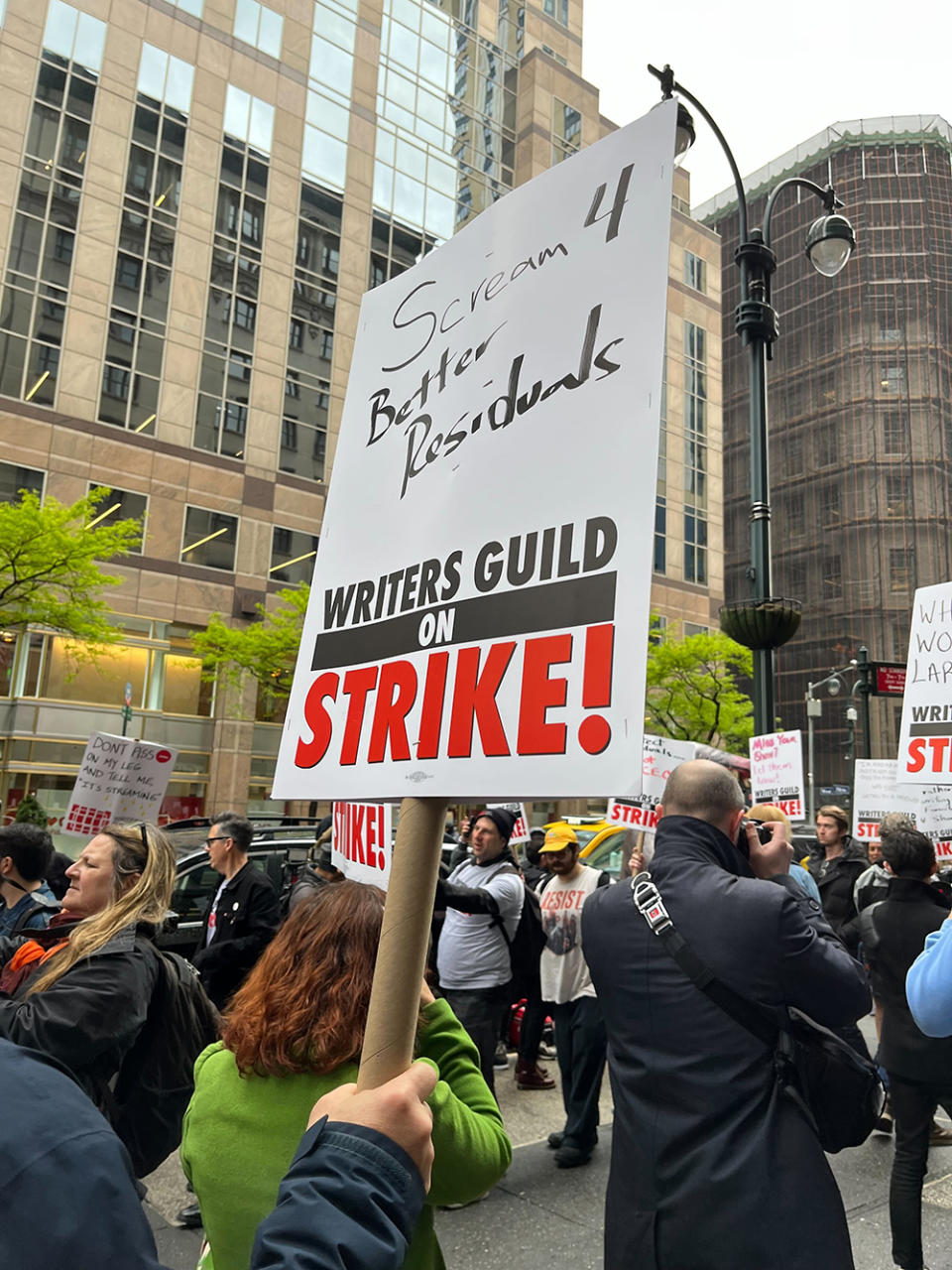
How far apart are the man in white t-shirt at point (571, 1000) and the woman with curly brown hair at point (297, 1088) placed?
3.41 m

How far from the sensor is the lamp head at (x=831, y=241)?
8.64 meters

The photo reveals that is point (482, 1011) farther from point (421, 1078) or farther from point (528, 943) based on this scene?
point (421, 1078)

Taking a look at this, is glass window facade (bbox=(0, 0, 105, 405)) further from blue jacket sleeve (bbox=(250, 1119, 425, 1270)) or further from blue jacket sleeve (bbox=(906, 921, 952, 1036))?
blue jacket sleeve (bbox=(250, 1119, 425, 1270))

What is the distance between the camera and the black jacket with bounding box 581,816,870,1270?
228cm

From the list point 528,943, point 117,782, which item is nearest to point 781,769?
point 528,943

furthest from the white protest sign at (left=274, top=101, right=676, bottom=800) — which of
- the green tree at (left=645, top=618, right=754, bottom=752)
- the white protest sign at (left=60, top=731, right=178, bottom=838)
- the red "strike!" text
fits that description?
the green tree at (left=645, top=618, right=754, bottom=752)

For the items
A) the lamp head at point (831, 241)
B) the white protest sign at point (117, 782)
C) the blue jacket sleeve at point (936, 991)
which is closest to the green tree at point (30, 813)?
the white protest sign at point (117, 782)

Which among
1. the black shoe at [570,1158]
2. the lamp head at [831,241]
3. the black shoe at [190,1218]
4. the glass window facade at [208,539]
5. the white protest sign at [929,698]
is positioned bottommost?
the black shoe at [190,1218]

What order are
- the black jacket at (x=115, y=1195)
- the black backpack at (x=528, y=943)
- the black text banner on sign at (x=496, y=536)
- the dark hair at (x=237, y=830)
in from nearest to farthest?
the black jacket at (x=115, y=1195)
the black text banner on sign at (x=496, y=536)
the dark hair at (x=237, y=830)
the black backpack at (x=528, y=943)

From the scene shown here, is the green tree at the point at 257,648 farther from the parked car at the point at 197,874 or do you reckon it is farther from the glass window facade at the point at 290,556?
the parked car at the point at 197,874

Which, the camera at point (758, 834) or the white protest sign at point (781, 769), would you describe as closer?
the camera at point (758, 834)

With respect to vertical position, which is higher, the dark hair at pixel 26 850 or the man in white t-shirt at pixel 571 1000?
the dark hair at pixel 26 850

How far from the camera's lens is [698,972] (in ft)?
8.06

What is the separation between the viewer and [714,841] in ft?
8.89
